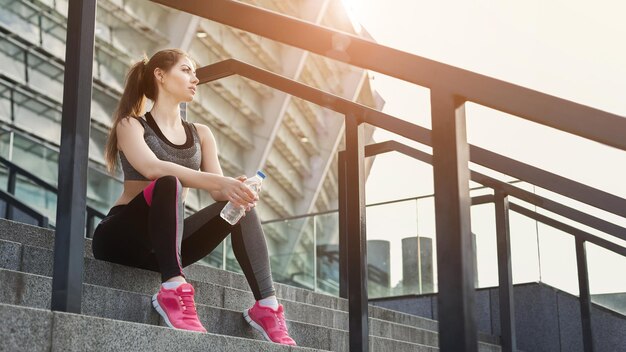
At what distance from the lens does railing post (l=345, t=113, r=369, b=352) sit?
285 cm

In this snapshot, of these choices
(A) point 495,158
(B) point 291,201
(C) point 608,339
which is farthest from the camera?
(B) point 291,201

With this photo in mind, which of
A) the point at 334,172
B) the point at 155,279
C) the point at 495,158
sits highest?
the point at 334,172

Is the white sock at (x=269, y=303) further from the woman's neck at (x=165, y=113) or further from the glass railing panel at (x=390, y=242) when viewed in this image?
the glass railing panel at (x=390, y=242)

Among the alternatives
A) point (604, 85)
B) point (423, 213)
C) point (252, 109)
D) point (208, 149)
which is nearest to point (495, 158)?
point (208, 149)

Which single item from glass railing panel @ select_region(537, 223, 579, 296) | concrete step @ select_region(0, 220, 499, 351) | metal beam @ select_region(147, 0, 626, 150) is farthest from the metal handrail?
glass railing panel @ select_region(537, 223, 579, 296)

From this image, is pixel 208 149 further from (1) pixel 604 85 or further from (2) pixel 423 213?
(1) pixel 604 85

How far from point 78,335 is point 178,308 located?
0.74 m

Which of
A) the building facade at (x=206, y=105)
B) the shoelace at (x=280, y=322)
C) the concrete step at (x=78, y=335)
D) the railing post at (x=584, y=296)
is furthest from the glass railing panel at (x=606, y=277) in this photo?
the concrete step at (x=78, y=335)

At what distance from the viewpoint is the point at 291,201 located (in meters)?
22.1

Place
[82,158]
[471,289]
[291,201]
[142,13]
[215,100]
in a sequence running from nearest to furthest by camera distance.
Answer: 1. [471,289]
2. [82,158]
3. [142,13]
4. [215,100]
5. [291,201]

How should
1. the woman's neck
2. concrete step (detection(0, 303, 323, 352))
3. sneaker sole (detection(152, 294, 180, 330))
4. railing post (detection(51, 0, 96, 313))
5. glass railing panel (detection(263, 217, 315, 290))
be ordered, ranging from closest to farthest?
concrete step (detection(0, 303, 323, 352)) → railing post (detection(51, 0, 96, 313)) → sneaker sole (detection(152, 294, 180, 330)) → the woman's neck → glass railing panel (detection(263, 217, 315, 290))

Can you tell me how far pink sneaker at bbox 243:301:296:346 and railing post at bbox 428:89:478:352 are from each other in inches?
54.9

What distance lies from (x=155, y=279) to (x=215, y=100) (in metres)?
14.3

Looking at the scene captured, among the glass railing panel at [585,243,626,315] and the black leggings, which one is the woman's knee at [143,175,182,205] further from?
the glass railing panel at [585,243,626,315]
